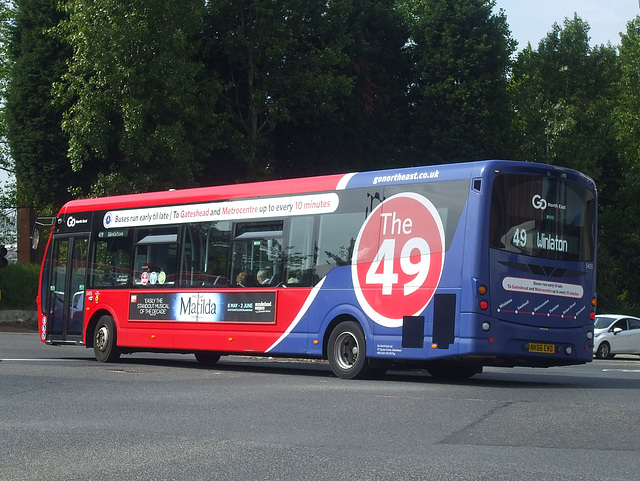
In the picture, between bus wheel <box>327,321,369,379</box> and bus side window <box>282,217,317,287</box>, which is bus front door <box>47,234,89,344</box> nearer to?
bus side window <box>282,217,317,287</box>

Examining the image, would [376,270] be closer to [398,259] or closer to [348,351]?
[398,259]

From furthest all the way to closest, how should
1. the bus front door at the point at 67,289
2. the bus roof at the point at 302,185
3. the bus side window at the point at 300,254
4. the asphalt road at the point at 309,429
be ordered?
the bus front door at the point at 67,289, the bus side window at the point at 300,254, the bus roof at the point at 302,185, the asphalt road at the point at 309,429

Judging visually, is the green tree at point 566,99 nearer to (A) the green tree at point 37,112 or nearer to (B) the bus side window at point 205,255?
(A) the green tree at point 37,112

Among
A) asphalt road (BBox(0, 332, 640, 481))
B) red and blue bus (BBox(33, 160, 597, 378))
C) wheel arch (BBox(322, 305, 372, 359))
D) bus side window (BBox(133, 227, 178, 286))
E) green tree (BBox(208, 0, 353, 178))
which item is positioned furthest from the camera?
green tree (BBox(208, 0, 353, 178))

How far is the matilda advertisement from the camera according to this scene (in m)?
17.2

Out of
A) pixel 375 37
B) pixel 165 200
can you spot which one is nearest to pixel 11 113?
pixel 375 37

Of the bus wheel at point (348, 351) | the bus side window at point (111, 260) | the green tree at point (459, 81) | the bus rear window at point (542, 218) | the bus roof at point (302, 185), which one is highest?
the green tree at point (459, 81)

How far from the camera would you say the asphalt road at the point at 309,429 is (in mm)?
7266

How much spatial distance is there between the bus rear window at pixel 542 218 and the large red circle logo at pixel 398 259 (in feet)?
3.06

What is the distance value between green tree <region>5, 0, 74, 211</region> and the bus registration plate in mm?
28532

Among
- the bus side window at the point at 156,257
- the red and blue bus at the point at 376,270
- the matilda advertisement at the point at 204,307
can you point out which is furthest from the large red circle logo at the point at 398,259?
the bus side window at the point at 156,257

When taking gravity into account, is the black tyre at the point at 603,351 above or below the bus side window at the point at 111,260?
below

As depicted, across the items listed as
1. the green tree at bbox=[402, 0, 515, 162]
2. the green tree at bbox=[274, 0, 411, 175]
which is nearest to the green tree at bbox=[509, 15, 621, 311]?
the green tree at bbox=[402, 0, 515, 162]

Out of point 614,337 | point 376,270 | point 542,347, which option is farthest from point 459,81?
point 542,347
